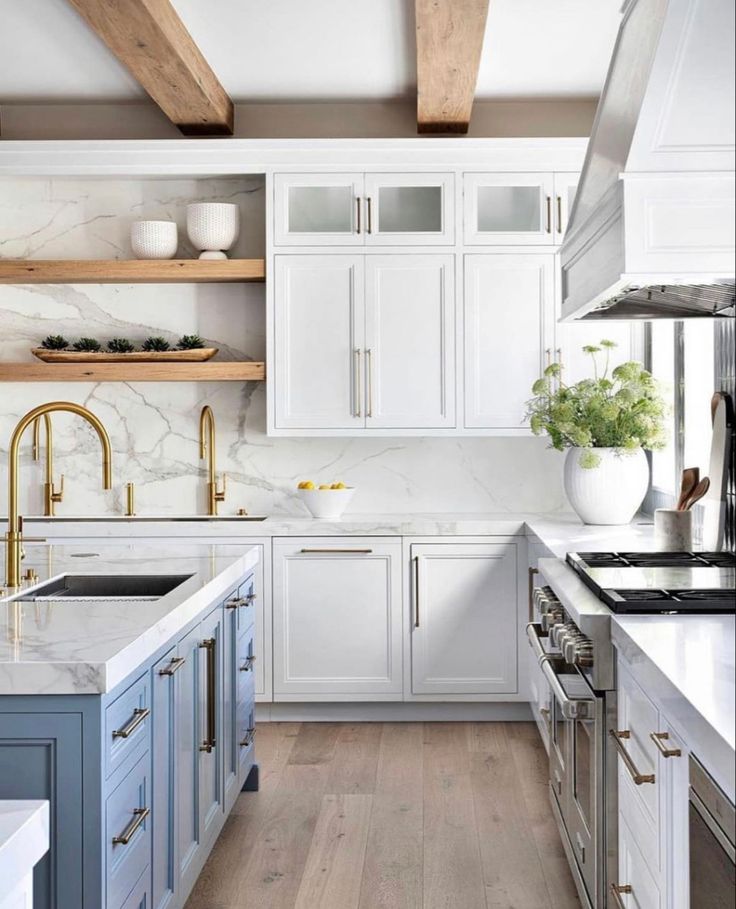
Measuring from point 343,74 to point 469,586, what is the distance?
2220 mm

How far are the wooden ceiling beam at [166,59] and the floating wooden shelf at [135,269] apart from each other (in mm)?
611

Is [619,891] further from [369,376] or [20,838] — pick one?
[369,376]

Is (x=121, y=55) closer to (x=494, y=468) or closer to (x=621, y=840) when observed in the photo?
(x=494, y=468)

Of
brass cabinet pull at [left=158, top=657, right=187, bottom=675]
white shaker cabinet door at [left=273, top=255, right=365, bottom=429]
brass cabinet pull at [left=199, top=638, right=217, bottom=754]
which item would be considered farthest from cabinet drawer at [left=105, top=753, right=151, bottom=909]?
white shaker cabinet door at [left=273, top=255, right=365, bottom=429]

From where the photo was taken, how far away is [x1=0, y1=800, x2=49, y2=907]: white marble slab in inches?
42.4

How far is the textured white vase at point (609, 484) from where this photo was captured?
157 inches

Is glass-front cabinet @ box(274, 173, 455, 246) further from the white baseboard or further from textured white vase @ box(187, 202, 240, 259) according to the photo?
the white baseboard

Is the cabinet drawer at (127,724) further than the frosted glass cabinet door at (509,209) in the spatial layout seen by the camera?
No

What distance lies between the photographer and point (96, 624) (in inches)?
84.7

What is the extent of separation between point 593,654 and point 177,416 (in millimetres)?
3044

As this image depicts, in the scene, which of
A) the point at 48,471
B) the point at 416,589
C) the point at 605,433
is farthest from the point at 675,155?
the point at 48,471

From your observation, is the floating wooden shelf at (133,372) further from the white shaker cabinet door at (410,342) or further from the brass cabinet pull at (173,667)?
the brass cabinet pull at (173,667)

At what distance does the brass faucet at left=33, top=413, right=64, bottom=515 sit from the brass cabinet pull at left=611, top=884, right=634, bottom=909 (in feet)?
11.1

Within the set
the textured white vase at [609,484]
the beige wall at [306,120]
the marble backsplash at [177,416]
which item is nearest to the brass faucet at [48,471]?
the marble backsplash at [177,416]
